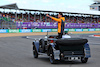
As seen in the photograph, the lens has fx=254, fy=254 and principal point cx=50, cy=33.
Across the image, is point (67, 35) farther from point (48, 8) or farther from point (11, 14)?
point (48, 8)

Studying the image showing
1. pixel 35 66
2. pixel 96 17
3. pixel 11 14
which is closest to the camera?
pixel 35 66

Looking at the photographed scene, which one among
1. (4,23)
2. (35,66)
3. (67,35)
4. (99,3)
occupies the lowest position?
(99,3)


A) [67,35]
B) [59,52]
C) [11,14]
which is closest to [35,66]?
[59,52]

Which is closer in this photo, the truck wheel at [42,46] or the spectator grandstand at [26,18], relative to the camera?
the truck wheel at [42,46]

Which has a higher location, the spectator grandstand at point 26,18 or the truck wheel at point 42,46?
the truck wheel at point 42,46

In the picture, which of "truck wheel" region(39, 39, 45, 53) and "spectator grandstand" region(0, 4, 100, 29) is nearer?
"truck wheel" region(39, 39, 45, 53)

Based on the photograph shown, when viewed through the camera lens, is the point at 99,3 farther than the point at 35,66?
Yes

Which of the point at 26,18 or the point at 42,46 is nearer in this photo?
the point at 42,46

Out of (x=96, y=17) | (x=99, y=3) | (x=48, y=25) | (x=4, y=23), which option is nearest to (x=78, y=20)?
(x=96, y=17)

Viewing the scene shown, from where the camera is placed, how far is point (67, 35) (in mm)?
9016

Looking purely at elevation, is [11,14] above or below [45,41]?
below

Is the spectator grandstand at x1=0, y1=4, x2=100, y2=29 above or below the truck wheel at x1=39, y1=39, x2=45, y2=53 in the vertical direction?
below

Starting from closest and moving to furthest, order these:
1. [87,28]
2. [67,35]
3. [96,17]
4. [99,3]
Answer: [67,35], [87,28], [96,17], [99,3]

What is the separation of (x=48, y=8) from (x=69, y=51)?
1726 inches
